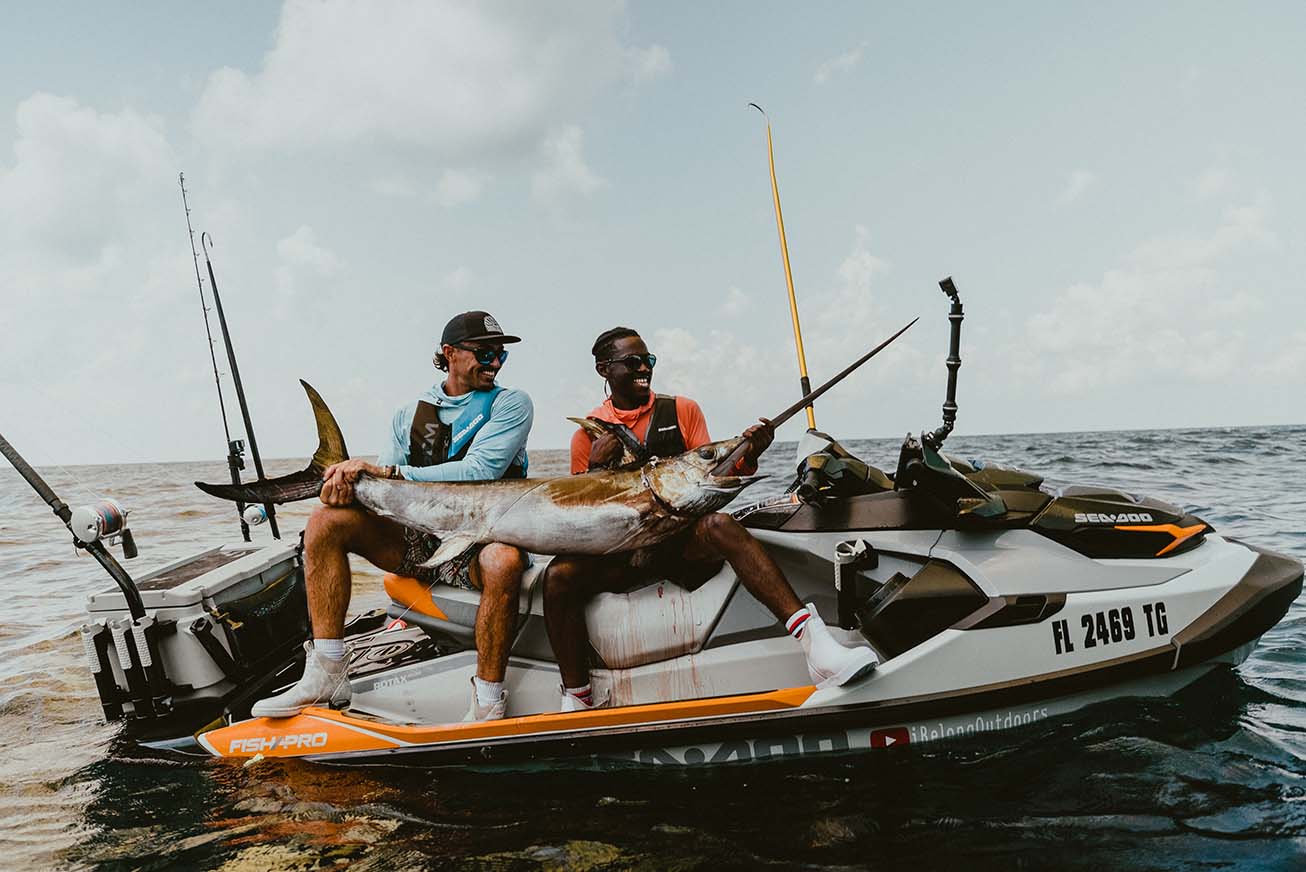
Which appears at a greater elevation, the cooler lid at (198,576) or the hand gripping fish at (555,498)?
the hand gripping fish at (555,498)

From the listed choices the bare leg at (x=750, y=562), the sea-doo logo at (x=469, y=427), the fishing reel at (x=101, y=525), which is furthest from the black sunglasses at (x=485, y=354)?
the fishing reel at (x=101, y=525)

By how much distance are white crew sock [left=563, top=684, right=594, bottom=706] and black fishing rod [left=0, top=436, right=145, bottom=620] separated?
2098mm

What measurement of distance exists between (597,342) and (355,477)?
140 cm

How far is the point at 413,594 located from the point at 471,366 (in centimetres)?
112

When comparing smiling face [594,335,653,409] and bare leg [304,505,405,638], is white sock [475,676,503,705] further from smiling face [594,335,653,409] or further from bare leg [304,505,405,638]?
smiling face [594,335,653,409]

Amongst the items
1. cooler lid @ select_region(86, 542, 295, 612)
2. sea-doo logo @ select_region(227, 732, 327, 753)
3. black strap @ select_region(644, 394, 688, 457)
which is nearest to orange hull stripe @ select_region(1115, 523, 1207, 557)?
black strap @ select_region(644, 394, 688, 457)

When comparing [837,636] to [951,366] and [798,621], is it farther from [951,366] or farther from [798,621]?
[951,366]

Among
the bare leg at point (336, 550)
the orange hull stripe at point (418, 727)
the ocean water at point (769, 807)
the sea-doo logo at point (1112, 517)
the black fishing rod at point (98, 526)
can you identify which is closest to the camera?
the ocean water at point (769, 807)

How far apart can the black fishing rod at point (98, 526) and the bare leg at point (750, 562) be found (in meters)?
2.71

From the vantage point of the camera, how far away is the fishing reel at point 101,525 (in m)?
3.98

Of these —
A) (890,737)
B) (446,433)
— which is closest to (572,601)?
(446,433)

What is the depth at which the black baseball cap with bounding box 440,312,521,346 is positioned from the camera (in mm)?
4031

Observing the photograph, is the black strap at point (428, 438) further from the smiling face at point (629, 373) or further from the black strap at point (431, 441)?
the smiling face at point (629, 373)

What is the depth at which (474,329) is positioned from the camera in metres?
4.04
